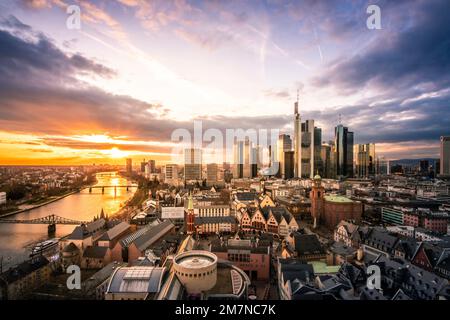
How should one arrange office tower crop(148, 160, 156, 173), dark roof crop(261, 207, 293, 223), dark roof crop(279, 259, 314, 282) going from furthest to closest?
office tower crop(148, 160, 156, 173) → dark roof crop(261, 207, 293, 223) → dark roof crop(279, 259, 314, 282)

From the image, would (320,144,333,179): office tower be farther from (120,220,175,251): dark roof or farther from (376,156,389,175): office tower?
(120,220,175,251): dark roof

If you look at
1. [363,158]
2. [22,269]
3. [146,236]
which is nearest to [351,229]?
[146,236]

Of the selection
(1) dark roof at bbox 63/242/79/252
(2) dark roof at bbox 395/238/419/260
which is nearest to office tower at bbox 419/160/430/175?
(2) dark roof at bbox 395/238/419/260

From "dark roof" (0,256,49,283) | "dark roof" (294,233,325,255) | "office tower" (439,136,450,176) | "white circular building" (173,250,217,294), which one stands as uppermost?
"office tower" (439,136,450,176)

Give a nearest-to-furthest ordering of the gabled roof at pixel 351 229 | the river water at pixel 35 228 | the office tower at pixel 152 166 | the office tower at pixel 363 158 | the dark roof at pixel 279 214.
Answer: the gabled roof at pixel 351 229, the river water at pixel 35 228, the dark roof at pixel 279 214, the office tower at pixel 152 166, the office tower at pixel 363 158

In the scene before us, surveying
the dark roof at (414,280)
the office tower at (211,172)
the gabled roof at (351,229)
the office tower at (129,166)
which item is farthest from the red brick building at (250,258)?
the office tower at (129,166)

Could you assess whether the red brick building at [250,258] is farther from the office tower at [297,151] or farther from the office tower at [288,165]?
the office tower at [288,165]
